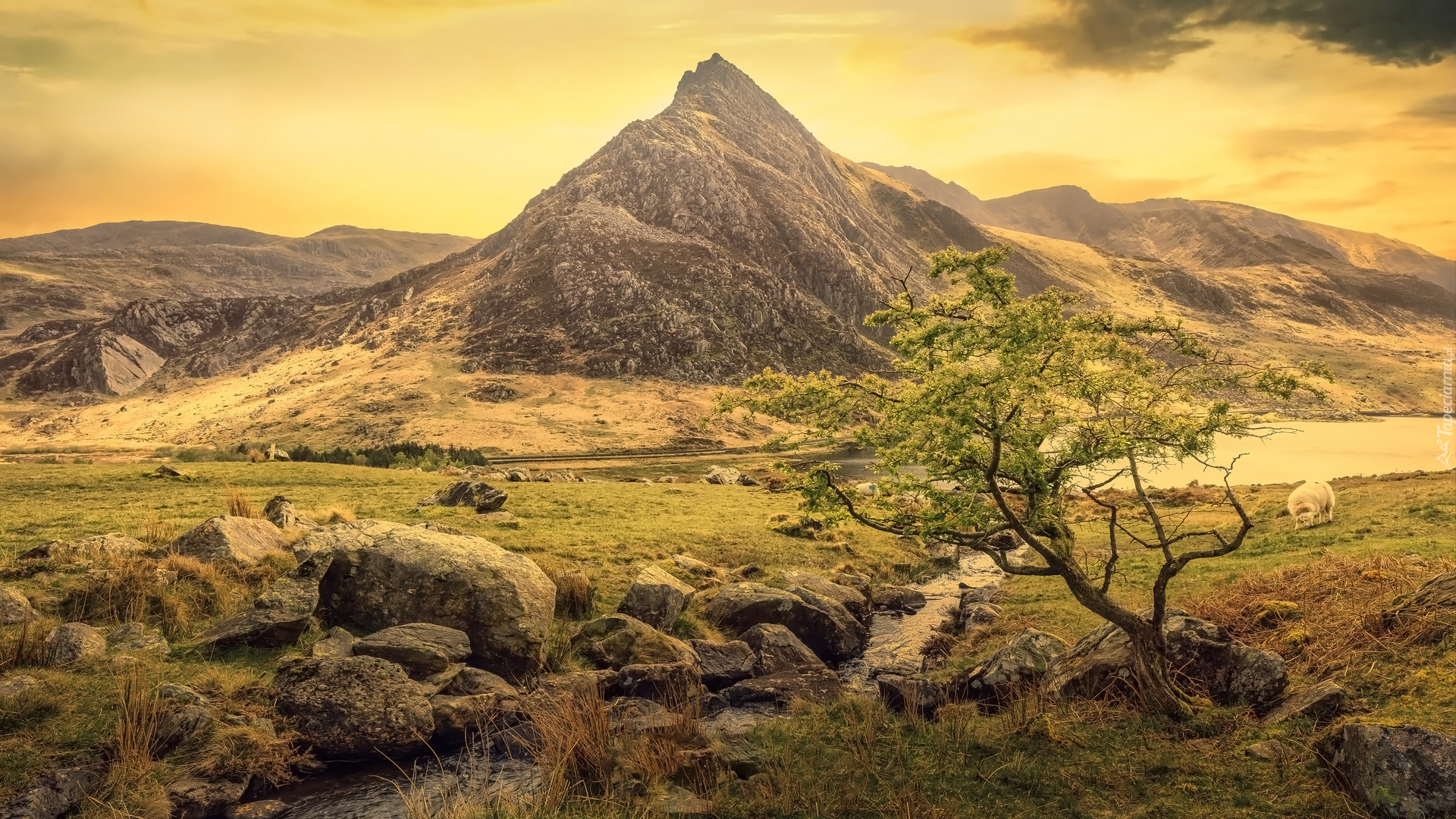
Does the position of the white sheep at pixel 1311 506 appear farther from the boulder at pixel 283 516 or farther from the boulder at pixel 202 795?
the boulder at pixel 283 516

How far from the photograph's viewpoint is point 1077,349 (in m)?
A: 12.1

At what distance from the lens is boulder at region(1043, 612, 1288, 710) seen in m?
12.2

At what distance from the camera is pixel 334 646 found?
604 inches

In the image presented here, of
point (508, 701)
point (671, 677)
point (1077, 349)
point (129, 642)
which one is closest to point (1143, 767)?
point (1077, 349)

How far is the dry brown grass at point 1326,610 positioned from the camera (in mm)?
12500

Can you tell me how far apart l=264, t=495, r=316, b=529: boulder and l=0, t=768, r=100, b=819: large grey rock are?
40.9ft

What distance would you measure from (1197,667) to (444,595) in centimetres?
1600

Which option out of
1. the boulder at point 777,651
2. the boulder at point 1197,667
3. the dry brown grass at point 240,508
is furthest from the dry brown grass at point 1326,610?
the dry brown grass at point 240,508

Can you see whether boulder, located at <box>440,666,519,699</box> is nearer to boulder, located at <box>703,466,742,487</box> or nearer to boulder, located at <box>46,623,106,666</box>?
boulder, located at <box>46,623,106,666</box>

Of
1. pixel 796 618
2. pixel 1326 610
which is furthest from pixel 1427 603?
pixel 796 618

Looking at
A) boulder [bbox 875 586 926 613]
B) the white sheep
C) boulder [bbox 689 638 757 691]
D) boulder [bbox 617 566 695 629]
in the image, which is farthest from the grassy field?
boulder [bbox 875 586 926 613]

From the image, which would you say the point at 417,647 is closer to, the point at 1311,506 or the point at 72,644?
the point at 72,644

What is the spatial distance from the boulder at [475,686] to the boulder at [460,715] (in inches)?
10.3

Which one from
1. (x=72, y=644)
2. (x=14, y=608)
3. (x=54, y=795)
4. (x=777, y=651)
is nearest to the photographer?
(x=54, y=795)
